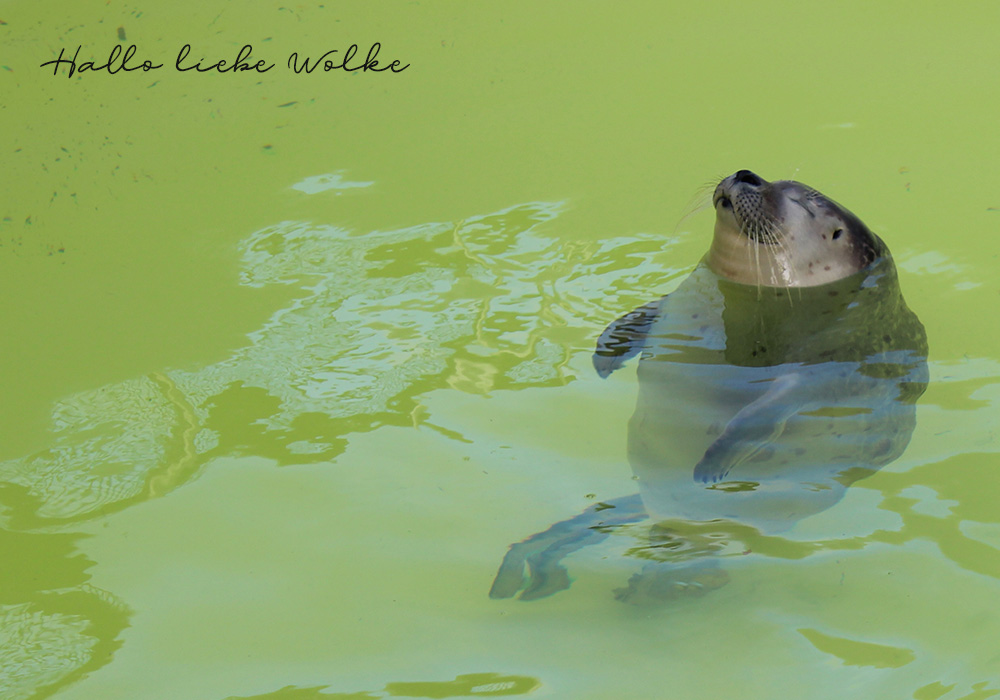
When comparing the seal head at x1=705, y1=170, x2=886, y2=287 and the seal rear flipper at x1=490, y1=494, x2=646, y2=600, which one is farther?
the seal head at x1=705, y1=170, x2=886, y2=287

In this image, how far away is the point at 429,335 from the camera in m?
3.98

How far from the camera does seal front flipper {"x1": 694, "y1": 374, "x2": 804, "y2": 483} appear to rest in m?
2.90

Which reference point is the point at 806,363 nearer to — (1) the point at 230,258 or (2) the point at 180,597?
(2) the point at 180,597

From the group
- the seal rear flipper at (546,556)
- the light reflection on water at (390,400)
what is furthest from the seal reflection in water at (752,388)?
the light reflection on water at (390,400)

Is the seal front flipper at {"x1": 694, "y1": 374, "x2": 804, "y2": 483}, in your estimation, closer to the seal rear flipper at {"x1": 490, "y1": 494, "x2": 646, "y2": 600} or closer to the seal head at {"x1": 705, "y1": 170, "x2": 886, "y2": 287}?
the seal rear flipper at {"x1": 490, "y1": 494, "x2": 646, "y2": 600}

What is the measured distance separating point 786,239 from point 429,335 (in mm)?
1409

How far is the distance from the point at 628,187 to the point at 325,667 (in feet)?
9.77

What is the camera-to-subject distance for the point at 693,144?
5.25 m

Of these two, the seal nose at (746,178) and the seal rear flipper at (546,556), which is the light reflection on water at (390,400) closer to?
the seal rear flipper at (546,556)

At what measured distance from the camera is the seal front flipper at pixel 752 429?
114 inches

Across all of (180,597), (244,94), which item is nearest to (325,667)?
(180,597)

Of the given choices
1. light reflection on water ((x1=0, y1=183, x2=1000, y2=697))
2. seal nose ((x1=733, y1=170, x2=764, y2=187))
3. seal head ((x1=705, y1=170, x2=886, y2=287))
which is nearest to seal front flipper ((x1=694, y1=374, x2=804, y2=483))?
light reflection on water ((x1=0, y1=183, x2=1000, y2=697))

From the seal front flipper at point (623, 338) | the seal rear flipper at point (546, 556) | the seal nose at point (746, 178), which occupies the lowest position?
the seal rear flipper at point (546, 556)

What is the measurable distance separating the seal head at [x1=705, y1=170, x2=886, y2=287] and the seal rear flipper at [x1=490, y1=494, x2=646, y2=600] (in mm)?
1236
